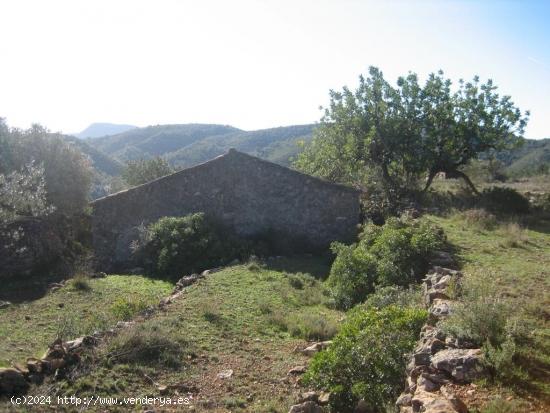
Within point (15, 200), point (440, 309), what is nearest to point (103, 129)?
point (15, 200)

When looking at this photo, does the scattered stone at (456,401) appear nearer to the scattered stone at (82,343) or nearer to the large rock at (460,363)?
the large rock at (460,363)

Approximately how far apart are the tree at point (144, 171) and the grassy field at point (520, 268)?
20.6 meters

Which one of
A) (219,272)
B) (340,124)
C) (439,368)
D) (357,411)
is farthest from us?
(340,124)

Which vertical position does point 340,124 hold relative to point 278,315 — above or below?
above

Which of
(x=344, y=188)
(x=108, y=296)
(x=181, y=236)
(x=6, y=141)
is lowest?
(x=108, y=296)

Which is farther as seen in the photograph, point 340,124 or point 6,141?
point 340,124

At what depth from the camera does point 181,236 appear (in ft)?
50.3

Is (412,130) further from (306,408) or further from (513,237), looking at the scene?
(306,408)

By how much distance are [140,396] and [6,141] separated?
14.9m

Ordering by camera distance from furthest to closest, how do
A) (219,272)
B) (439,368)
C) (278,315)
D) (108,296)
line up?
(219,272)
(108,296)
(278,315)
(439,368)

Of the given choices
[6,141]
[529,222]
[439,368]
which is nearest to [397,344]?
[439,368]

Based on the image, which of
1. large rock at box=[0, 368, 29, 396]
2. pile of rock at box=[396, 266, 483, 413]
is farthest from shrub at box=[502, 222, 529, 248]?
large rock at box=[0, 368, 29, 396]

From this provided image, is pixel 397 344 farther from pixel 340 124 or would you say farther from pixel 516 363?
pixel 340 124

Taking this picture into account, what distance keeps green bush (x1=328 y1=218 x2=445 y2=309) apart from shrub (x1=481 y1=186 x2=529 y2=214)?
21.8 feet
